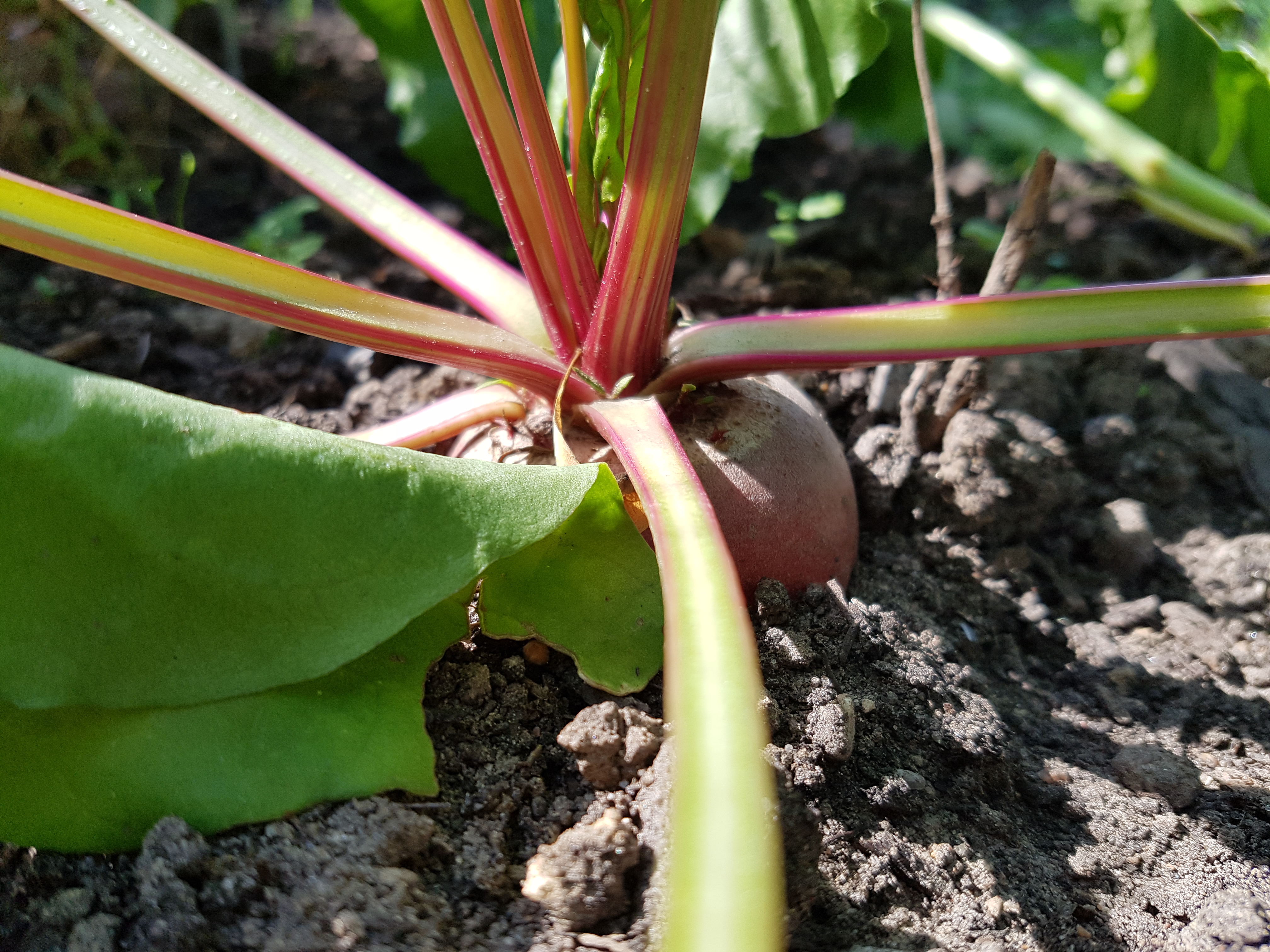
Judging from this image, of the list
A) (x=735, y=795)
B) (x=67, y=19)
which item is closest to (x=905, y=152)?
(x=67, y=19)

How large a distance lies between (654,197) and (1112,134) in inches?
30.9

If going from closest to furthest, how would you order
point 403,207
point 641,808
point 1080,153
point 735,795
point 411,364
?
point 735,795 → point 641,808 → point 403,207 → point 411,364 → point 1080,153

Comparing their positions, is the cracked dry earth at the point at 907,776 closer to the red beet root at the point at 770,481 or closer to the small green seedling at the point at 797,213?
the red beet root at the point at 770,481

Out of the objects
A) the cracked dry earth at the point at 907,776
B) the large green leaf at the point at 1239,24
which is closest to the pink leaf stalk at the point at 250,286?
the cracked dry earth at the point at 907,776

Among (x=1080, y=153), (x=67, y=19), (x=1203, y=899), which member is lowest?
(x=1203, y=899)

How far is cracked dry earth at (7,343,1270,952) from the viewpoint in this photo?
2.26ft

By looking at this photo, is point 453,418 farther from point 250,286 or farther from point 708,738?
point 708,738

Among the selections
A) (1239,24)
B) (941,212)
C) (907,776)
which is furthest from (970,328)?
(1239,24)

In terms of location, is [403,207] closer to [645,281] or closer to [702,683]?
[645,281]

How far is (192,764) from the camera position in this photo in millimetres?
722

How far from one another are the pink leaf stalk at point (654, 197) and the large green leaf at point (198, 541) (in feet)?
0.91

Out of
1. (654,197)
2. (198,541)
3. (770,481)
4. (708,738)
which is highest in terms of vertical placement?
(654,197)

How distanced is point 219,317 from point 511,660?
3.11ft

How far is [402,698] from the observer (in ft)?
2.51
